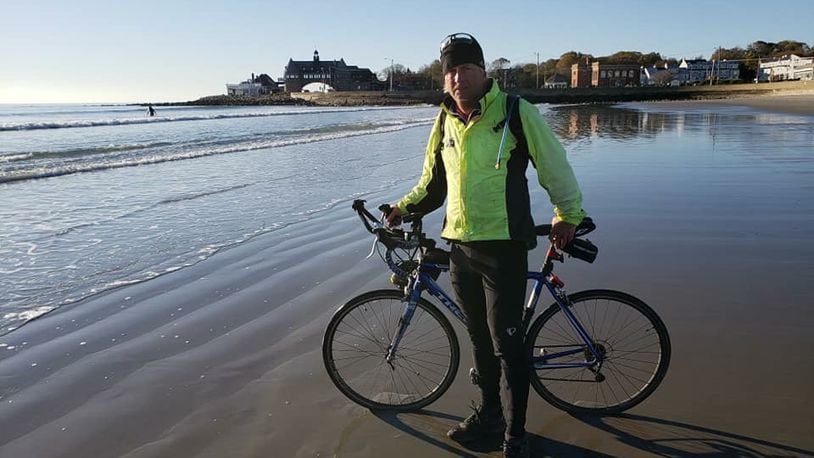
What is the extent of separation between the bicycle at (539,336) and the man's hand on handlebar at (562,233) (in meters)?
0.12

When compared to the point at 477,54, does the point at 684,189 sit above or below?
below

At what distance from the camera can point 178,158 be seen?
20188 millimetres

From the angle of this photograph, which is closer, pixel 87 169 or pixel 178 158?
pixel 87 169

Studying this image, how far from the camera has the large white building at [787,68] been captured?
4788 inches

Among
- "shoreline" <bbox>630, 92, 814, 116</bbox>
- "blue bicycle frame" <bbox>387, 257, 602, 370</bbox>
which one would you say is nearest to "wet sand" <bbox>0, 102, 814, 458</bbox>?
"blue bicycle frame" <bbox>387, 257, 602, 370</bbox>

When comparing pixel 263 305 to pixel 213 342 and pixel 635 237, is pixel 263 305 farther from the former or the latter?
pixel 635 237

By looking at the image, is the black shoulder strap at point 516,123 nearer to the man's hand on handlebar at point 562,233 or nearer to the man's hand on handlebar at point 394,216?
the man's hand on handlebar at point 562,233

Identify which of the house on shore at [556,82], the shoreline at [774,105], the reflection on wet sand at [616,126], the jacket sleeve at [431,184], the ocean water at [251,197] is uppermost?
the house on shore at [556,82]

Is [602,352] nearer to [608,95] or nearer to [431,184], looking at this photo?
[431,184]

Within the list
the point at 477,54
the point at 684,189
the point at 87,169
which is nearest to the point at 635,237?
the point at 684,189

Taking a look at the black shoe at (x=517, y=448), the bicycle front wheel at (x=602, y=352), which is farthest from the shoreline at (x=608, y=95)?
the black shoe at (x=517, y=448)

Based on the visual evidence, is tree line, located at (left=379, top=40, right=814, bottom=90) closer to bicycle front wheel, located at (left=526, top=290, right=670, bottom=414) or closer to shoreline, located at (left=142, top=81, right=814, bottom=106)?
shoreline, located at (left=142, top=81, right=814, bottom=106)

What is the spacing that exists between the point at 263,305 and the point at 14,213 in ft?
25.4

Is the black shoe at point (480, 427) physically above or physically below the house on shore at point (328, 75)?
below
